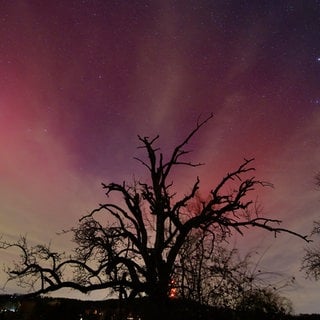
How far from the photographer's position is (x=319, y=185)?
3556 cm

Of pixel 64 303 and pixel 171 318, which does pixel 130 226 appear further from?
pixel 171 318

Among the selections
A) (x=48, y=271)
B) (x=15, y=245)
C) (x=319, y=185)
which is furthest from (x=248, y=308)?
(x=319, y=185)

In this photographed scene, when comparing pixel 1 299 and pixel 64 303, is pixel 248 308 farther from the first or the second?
pixel 1 299

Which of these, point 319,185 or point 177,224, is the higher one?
point 319,185

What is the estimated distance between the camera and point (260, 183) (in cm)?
2064

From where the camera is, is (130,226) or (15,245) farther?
A: (130,226)

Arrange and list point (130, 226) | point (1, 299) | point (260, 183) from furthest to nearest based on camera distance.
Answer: point (1, 299), point (130, 226), point (260, 183)

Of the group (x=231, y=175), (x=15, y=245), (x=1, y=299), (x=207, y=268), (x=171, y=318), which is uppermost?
(x=1, y=299)

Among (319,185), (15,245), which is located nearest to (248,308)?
(15,245)

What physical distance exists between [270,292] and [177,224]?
196 inches

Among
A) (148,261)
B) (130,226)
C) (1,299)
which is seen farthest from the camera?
(1,299)

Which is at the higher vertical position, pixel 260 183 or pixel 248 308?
pixel 260 183

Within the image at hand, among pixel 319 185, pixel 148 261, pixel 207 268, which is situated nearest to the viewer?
pixel 207 268

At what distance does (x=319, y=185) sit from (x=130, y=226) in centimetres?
2042
